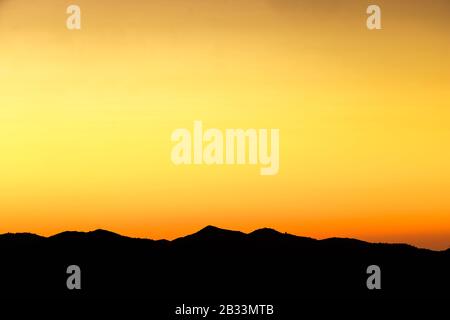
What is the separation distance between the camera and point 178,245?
9898 mm

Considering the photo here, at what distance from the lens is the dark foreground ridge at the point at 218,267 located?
9.72m

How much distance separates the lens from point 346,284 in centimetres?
984

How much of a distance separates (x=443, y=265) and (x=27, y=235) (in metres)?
4.78

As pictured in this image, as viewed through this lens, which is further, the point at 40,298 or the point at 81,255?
the point at 81,255

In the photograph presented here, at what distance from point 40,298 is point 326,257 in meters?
3.40

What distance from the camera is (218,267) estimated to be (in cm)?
1023

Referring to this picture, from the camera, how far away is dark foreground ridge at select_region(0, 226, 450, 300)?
9.72 m
